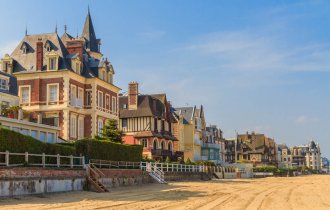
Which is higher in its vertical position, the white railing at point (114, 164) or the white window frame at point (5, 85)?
the white window frame at point (5, 85)

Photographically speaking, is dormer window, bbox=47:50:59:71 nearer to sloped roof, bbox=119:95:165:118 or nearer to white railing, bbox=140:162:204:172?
white railing, bbox=140:162:204:172

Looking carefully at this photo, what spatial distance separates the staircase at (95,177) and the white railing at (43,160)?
706 millimetres

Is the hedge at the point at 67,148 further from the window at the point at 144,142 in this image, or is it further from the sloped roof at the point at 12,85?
the window at the point at 144,142

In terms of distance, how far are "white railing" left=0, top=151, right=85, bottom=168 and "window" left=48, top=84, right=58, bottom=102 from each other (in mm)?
16961

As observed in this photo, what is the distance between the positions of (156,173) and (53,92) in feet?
44.1

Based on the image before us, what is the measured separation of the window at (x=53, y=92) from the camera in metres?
46.4

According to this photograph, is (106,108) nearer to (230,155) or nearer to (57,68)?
(57,68)

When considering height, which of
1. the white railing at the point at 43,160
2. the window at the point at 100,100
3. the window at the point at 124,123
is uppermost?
the window at the point at 100,100

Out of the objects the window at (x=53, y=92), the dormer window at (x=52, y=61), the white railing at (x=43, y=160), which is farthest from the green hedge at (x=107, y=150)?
the dormer window at (x=52, y=61)

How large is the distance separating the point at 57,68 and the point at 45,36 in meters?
5.42

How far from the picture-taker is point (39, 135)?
3612 cm

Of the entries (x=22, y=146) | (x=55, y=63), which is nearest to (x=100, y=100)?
(x=55, y=63)

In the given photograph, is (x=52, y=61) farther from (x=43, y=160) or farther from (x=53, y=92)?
(x=43, y=160)

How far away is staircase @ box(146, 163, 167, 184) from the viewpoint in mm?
41594
